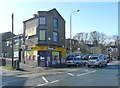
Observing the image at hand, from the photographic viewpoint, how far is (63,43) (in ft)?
148

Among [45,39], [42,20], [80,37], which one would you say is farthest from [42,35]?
[80,37]

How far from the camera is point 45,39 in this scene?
135 ft

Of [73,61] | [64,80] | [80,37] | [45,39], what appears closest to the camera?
[64,80]

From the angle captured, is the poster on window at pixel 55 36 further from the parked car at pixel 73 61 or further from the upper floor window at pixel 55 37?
the parked car at pixel 73 61

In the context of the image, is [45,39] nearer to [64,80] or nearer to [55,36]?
[55,36]

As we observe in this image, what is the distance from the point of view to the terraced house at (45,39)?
40.8 m

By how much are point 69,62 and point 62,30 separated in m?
6.20

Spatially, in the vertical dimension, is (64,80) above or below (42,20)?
below

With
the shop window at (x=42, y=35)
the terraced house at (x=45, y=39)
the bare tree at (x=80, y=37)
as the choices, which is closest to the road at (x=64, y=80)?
the terraced house at (x=45, y=39)

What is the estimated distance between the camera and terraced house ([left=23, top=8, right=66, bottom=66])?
40781mm

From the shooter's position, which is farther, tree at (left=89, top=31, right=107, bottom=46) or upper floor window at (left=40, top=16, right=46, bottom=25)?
tree at (left=89, top=31, right=107, bottom=46)

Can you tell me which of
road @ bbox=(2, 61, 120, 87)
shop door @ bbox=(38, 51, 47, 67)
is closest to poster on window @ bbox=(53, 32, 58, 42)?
shop door @ bbox=(38, 51, 47, 67)

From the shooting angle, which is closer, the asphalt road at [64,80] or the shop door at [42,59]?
the asphalt road at [64,80]

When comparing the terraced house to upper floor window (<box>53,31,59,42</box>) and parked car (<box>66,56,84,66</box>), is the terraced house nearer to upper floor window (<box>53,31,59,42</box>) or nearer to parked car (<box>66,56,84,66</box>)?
upper floor window (<box>53,31,59,42</box>)
